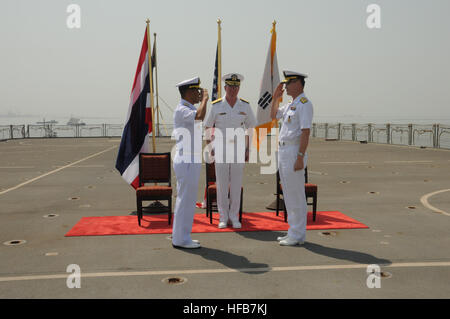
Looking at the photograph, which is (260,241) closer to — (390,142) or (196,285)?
(196,285)

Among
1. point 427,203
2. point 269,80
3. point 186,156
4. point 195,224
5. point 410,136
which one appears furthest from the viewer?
point 410,136

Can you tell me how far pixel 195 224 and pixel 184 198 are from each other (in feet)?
4.26

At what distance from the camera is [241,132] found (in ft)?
18.9

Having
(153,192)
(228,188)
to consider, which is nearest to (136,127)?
(153,192)

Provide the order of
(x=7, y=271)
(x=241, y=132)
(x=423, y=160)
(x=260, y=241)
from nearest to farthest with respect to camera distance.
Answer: (x=7, y=271) → (x=260, y=241) → (x=241, y=132) → (x=423, y=160)

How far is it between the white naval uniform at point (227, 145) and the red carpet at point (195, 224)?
1.27 feet

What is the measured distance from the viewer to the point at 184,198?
15.8 ft

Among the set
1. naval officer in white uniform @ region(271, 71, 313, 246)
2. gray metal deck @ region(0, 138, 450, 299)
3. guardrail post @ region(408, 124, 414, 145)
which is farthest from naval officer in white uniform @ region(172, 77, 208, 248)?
guardrail post @ region(408, 124, 414, 145)

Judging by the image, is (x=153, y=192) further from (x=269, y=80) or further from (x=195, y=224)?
(x=269, y=80)

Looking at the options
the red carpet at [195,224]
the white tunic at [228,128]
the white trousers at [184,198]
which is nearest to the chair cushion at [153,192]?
the red carpet at [195,224]

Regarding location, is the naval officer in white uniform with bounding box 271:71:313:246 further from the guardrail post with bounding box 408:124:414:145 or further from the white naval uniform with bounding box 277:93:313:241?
the guardrail post with bounding box 408:124:414:145

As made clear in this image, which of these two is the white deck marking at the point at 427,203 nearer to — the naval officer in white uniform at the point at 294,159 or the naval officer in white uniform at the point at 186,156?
the naval officer in white uniform at the point at 294,159
